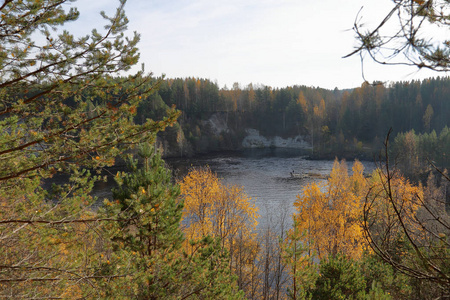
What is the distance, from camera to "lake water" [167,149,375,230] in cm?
2772

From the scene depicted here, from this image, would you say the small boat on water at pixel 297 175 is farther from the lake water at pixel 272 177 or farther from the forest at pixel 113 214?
the forest at pixel 113 214

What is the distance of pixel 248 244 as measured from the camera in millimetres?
20516

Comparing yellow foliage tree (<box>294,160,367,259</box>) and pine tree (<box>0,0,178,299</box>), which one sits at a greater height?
pine tree (<box>0,0,178,299</box>)

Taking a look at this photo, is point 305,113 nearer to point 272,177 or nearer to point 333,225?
point 272,177

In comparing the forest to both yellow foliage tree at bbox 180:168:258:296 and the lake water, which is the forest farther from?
the lake water

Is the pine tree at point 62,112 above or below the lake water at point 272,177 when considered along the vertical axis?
above

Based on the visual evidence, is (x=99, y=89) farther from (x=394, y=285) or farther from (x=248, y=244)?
(x=248, y=244)

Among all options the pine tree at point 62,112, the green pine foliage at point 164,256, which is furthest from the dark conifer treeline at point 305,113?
the pine tree at point 62,112

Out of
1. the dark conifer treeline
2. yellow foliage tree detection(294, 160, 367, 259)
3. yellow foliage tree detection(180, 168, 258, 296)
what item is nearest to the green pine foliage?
yellow foliage tree detection(180, 168, 258, 296)

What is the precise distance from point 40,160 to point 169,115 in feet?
6.30

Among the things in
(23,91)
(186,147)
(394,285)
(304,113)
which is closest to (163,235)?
(23,91)

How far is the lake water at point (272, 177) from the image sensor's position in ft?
91.0

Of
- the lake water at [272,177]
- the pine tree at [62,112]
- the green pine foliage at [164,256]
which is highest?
the pine tree at [62,112]

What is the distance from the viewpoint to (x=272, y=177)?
135 ft
